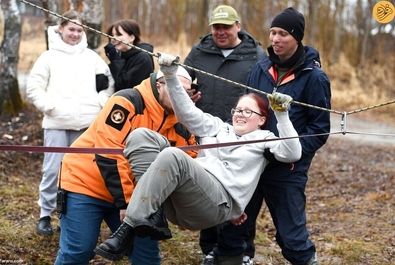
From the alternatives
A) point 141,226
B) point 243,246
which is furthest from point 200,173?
point 243,246

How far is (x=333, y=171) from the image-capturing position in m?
9.68

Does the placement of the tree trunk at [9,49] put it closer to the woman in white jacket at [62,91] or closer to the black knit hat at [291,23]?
the woman in white jacket at [62,91]

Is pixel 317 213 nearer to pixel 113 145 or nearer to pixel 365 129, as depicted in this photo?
pixel 113 145

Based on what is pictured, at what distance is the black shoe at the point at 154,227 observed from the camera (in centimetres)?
344

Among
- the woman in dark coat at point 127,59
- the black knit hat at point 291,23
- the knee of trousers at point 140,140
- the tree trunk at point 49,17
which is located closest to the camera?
the knee of trousers at point 140,140

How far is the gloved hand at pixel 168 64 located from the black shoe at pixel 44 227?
2298 millimetres

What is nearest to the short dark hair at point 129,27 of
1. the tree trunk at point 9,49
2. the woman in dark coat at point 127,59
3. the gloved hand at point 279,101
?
the woman in dark coat at point 127,59

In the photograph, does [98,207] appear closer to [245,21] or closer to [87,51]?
[87,51]

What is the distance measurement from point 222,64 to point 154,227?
2.06 metres

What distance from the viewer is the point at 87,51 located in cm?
550

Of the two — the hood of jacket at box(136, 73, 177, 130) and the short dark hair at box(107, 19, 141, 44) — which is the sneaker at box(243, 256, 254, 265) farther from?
the short dark hair at box(107, 19, 141, 44)

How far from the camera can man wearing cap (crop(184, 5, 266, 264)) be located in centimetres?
512

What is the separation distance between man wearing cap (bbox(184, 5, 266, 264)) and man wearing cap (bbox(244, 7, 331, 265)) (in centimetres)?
76

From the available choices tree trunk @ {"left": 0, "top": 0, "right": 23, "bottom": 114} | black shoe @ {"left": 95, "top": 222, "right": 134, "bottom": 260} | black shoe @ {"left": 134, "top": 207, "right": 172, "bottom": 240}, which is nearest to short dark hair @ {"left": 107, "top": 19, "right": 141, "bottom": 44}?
black shoe @ {"left": 134, "top": 207, "right": 172, "bottom": 240}
